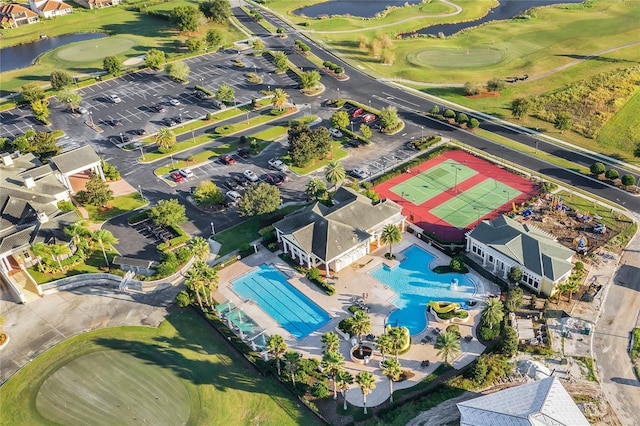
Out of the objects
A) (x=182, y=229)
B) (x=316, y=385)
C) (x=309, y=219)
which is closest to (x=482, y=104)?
(x=309, y=219)

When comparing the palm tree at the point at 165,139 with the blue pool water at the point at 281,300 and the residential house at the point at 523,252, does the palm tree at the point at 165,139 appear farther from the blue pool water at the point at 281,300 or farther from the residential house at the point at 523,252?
the residential house at the point at 523,252

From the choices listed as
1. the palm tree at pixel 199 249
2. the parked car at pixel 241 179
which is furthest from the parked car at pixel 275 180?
the palm tree at pixel 199 249

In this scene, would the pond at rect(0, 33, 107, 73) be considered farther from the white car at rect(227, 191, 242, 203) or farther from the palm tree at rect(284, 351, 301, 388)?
the palm tree at rect(284, 351, 301, 388)

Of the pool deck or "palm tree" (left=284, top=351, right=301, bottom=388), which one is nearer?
"palm tree" (left=284, top=351, right=301, bottom=388)

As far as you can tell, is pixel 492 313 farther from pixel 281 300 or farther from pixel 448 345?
pixel 281 300

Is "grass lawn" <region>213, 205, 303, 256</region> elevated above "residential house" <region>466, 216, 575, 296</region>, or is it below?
below

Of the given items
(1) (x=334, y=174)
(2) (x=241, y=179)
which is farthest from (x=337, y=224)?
(2) (x=241, y=179)

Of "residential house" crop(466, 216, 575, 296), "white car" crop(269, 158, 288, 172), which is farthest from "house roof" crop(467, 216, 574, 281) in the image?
"white car" crop(269, 158, 288, 172)
